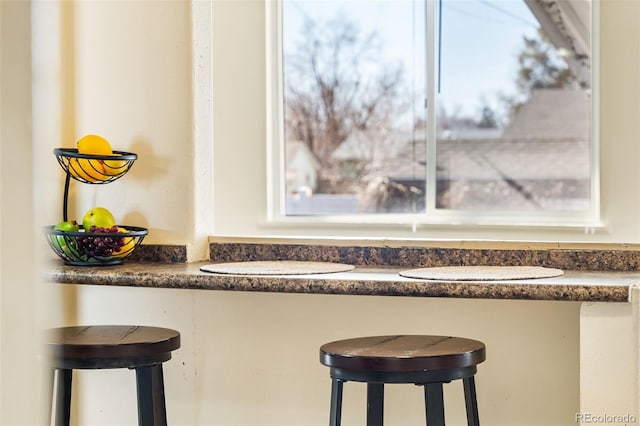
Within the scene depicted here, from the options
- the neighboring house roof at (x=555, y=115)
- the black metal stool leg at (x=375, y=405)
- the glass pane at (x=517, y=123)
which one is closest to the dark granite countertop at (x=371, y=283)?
the black metal stool leg at (x=375, y=405)

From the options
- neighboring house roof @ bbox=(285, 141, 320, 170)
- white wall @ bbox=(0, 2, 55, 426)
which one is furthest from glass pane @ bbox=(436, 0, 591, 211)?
white wall @ bbox=(0, 2, 55, 426)

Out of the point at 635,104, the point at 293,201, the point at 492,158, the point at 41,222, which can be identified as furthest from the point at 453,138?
the point at 41,222

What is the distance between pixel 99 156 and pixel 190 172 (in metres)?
0.28

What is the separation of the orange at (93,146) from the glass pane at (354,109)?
10.4 feet

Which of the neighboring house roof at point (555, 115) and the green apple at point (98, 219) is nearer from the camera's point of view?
the green apple at point (98, 219)

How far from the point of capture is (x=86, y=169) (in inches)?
89.2

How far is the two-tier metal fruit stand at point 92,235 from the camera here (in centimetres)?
222

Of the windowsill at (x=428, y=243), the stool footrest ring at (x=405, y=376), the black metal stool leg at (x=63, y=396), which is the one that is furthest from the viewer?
the windowsill at (x=428, y=243)

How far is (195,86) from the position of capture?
2.43 m

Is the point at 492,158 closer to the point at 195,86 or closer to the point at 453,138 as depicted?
the point at 453,138

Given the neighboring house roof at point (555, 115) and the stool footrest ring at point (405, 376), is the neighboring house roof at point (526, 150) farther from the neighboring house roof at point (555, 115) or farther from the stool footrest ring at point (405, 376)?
the stool footrest ring at point (405, 376)

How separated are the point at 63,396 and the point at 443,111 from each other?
4.80 m

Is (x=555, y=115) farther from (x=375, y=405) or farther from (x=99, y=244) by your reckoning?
(x=375, y=405)

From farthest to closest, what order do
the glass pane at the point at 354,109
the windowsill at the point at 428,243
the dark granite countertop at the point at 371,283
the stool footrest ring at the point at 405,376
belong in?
the glass pane at the point at 354,109 → the windowsill at the point at 428,243 → the dark granite countertop at the point at 371,283 → the stool footrest ring at the point at 405,376
